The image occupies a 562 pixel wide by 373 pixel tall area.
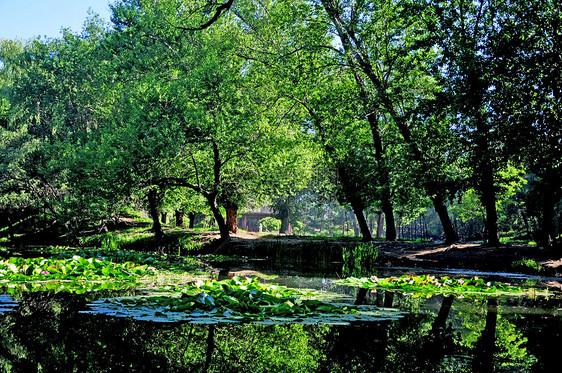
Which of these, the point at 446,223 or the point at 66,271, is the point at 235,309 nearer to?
the point at 66,271

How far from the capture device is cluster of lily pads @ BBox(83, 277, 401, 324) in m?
4.41

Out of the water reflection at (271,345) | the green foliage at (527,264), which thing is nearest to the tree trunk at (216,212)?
the green foliage at (527,264)

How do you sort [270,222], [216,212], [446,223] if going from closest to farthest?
1. [446,223]
2. [216,212]
3. [270,222]

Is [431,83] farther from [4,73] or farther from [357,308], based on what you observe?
[4,73]

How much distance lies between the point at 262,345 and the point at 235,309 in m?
1.53

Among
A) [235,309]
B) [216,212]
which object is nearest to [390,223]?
[216,212]

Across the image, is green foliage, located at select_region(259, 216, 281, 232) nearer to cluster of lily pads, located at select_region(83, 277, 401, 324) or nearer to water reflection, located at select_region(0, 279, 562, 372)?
cluster of lily pads, located at select_region(83, 277, 401, 324)

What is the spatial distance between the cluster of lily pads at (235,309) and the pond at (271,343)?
0.15m

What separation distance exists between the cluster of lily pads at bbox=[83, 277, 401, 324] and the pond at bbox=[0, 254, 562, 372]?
0.50 feet

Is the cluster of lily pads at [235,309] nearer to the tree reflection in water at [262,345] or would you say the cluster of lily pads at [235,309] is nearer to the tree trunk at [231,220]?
the tree reflection in water at [262,345]

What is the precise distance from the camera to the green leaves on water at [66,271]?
7648 millimetres

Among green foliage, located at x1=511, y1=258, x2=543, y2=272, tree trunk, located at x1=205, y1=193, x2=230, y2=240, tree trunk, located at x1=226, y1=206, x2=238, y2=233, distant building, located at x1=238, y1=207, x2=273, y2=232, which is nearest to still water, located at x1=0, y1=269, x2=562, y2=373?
green foliage, located at x1=511, y1=258, x2=543, y2=272

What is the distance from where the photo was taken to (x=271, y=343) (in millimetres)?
3396

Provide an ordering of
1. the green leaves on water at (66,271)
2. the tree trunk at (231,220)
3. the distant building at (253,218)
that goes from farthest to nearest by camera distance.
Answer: the distant building at (253,218), the tree trunk at (231,220), the green leaves on water at (66,271)
